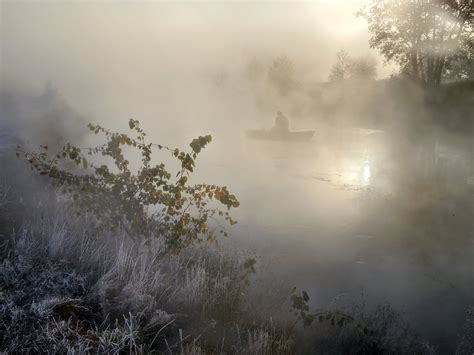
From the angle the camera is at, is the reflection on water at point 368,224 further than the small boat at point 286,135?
No

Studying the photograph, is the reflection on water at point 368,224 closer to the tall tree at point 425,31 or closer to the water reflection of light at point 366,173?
the water reflection of light at point 366,173

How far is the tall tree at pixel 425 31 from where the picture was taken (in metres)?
25.3

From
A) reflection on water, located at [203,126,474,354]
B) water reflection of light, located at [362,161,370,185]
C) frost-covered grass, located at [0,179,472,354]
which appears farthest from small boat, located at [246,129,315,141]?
frost-covered grass, located at [0,179,472,354]

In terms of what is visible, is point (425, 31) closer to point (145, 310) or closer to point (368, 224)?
point (368, 224)

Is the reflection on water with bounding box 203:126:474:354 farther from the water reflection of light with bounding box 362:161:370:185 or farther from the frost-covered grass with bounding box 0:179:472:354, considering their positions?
the frost-covered grass with bounding box 0:179:472:354

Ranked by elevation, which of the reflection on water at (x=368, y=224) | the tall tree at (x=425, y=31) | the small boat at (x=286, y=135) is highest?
the tall tree at (x=425, y=31)

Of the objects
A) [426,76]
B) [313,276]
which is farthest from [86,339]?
[426,76]

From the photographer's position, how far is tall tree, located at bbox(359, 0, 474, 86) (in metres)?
25.3

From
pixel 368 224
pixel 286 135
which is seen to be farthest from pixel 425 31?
pixel 368 224

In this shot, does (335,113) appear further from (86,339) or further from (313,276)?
(86,339)

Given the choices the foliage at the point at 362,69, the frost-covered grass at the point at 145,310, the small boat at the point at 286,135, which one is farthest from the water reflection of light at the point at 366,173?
the foliage at the point at 362,69

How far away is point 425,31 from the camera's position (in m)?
26.1

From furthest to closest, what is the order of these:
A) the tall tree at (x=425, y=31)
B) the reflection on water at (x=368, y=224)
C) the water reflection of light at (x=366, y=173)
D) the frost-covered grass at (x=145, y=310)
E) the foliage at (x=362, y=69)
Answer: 1. the foliage at (x=362, y=69)
2. the tall tree at (x=425, y=31)
3. the water reflection of light at (x=366, y=173)
4. the reflection on water at (x=368, y=224)
5. the frost-covered grass at (x=145, y=310)

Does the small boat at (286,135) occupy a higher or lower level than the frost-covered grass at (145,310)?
higher
